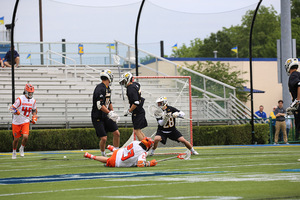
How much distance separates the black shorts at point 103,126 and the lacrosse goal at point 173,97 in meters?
2.20

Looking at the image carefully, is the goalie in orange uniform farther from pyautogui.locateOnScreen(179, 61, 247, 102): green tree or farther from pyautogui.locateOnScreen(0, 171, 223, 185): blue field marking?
pyautogui.locateOnScreen(179, 61, 247, 102): green tree

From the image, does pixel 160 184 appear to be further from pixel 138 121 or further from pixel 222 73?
pixel 222 73

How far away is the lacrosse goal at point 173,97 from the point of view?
1614 cm

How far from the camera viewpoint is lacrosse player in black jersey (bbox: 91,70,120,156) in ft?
41.4

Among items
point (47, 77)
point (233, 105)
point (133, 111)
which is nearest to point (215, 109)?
point (233, 105)

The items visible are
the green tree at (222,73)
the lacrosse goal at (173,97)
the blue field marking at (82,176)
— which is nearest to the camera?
the blue field marking at (82,176)

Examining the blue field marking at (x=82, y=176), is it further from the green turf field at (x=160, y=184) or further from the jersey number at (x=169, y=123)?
the jersey number at (x=169, y=123)

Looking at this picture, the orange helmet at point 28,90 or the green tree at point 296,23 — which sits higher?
the green tree at point 296,23

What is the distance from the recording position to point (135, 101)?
42.8 ft

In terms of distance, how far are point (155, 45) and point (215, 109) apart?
12375 millimetres

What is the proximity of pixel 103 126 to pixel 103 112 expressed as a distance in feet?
1.09

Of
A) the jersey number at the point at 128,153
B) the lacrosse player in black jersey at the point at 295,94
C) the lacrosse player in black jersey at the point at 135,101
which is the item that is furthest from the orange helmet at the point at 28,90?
the lacrosse player in black jersey at the point at 295,94

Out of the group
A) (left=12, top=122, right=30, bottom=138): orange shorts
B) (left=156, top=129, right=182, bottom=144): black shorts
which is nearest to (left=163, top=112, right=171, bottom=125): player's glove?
(left=156, top=129, right=182, bottom=144): black shorts

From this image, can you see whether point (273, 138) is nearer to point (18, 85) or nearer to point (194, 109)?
point (194, 109)
